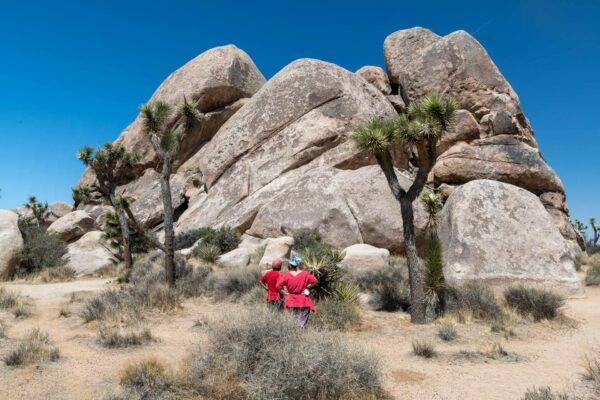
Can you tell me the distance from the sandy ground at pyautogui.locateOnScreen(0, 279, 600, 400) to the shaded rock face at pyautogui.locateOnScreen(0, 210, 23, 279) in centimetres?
730

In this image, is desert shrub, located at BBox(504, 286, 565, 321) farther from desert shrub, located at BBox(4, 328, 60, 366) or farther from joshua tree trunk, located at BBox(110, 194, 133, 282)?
joshua tree trunk, located at BBox(110, 194, 133, 282)

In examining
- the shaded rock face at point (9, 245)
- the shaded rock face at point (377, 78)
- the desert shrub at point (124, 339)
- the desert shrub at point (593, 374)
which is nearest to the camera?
the desert shrub at point (593, 374)

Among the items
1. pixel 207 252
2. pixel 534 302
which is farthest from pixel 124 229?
pixel 534 302

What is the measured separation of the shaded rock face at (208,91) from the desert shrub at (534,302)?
2308 centimetres

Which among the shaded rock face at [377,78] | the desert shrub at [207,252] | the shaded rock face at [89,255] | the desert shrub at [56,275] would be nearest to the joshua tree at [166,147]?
the desert shrub at [207,252]

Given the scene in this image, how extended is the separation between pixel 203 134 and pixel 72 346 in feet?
78.5

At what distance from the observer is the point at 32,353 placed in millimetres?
7043

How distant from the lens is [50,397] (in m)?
5.60

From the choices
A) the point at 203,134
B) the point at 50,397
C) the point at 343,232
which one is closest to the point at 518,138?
the point at 343,232

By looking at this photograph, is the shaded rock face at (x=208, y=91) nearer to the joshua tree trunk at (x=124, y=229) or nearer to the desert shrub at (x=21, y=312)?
the joshua tree trunk at (x=124, y=229)

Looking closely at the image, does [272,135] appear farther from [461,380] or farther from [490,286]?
[461,380]

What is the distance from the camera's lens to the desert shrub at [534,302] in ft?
35.1

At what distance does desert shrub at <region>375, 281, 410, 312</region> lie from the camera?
39.9 feet

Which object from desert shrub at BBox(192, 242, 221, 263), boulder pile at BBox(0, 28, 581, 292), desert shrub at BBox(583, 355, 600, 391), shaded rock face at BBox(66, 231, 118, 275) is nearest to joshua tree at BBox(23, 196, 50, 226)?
boulder pile at BBox(0, 28, 581, 292)
